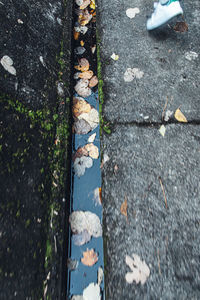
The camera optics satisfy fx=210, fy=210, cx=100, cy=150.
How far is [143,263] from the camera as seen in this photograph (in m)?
1.07

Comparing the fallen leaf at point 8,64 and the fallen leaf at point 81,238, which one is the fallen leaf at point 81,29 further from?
the fallen leaf at point 81,238

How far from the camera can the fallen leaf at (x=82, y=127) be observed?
158cm

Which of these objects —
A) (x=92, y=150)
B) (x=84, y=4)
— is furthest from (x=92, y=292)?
(x=84, y=4)

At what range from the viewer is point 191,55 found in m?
1.77

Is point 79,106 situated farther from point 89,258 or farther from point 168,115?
point 89,258

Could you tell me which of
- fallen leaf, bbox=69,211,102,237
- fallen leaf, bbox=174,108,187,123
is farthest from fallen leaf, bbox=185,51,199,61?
fallen leaf, bbox=69,211,102,237

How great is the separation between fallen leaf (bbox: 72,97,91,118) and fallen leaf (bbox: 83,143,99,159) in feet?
0.90

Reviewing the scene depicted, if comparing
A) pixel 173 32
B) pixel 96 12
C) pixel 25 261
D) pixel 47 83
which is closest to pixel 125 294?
pixel 25 261

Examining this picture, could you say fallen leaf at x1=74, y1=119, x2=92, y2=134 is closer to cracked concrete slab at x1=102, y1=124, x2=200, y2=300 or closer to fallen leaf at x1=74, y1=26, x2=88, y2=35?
cracked concrete slab at x1=102, y1=124, x2=200, y2=300

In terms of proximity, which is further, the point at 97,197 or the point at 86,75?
the point at 86,75

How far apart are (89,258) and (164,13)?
1.83m

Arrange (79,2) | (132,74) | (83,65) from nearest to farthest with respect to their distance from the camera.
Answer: (132,74)
(83,65)
(79,2)

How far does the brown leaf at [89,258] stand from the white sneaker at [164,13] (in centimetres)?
174

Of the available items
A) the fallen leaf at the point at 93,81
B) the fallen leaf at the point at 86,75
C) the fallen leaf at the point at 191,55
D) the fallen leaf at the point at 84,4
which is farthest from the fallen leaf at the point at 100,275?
the fallen leaf at the point at 84,4
